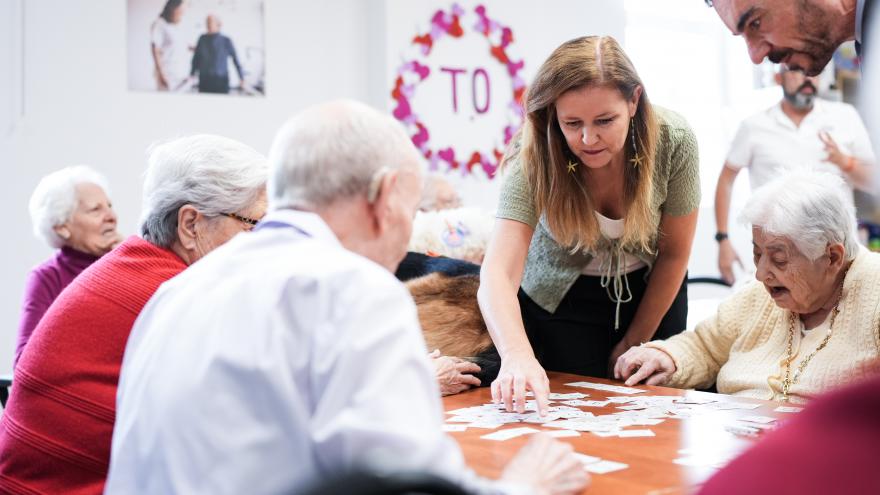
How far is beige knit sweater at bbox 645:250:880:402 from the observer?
2.35 meters

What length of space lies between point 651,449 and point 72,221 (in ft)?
10.7

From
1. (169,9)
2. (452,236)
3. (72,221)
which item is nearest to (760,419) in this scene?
(452,236)

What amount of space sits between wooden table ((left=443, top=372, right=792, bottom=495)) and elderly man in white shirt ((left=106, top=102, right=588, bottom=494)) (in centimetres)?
29

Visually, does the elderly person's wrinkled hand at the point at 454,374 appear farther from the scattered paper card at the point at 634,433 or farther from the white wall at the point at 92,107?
the white wall at the point at 92,107

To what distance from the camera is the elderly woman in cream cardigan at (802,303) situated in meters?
2.37

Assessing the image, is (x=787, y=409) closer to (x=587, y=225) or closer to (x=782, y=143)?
(x=587, y=225)

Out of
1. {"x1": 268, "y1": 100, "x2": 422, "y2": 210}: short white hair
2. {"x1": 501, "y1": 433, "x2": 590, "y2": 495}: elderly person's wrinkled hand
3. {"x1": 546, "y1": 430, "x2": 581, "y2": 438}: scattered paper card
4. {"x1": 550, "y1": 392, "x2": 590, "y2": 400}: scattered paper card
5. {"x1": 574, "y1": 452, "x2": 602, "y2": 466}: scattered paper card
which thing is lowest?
{"x1": 550, "y1": 392, "x2": 590, "y2": 400}: scattered paper card

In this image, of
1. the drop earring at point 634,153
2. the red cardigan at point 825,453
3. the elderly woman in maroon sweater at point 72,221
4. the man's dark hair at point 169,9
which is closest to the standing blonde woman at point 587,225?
the drop earring at point 634,153

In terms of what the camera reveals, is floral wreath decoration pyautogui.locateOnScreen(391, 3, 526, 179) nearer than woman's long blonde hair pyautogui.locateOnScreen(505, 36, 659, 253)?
No

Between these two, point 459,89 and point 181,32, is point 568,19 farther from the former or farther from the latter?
point 181,32

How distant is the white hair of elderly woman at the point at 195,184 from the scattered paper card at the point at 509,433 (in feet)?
2.64

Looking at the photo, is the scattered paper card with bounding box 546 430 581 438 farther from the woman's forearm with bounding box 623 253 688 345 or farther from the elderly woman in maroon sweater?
the elderly woman in maroon sweater

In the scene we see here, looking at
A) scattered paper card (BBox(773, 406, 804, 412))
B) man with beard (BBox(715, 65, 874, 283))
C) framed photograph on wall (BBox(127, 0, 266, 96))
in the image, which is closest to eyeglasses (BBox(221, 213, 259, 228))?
scattered paper card (BBox(773, 406, 804, 412))

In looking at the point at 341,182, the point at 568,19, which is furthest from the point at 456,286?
Answer: the point at 568,19
